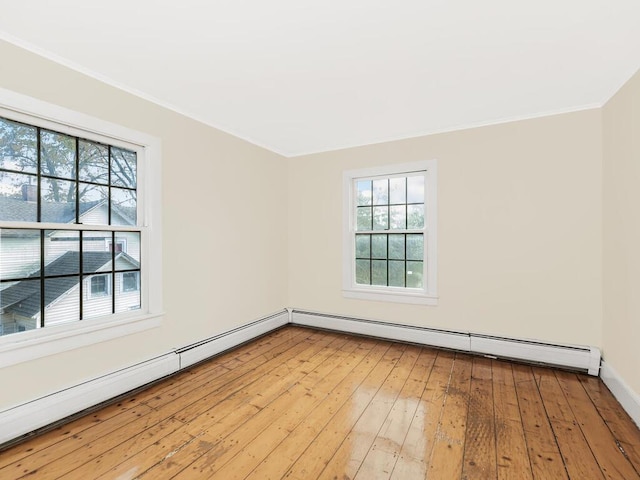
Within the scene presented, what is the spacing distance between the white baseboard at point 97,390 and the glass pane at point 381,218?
2241mm

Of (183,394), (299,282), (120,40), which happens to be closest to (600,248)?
(299,282)

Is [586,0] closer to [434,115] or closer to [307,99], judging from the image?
[434,115]

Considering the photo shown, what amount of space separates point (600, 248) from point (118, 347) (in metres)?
4.38

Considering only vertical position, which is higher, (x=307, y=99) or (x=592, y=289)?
(x=307, y=99)

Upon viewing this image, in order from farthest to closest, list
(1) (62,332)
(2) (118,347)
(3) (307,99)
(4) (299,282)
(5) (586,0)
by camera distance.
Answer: (4) (299,282)
(3) (307,99)
(2) (118,347)
(1) (62,332)
(5) (586,0)

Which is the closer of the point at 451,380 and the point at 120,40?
the point at 120,40

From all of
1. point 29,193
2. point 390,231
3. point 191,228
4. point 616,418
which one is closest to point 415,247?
point 390,231

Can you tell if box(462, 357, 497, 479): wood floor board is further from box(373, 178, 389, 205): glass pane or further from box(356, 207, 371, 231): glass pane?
box(373, 178, 389, 205): glass pane

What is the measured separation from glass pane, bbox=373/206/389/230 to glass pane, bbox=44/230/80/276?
3.10 m

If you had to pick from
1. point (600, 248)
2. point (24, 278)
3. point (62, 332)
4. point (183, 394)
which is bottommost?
point (183, 394)

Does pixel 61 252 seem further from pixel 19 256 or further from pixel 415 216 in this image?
pixel 415 216

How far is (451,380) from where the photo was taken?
2748 millimetres

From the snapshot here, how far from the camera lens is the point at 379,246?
3959 mm

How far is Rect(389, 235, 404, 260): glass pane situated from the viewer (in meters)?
3.79
